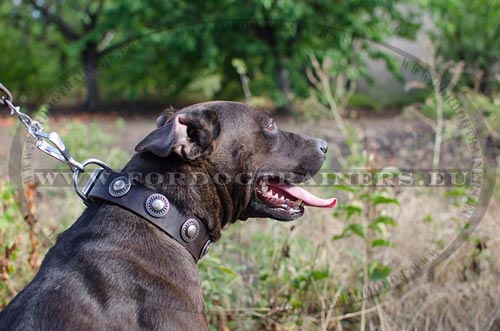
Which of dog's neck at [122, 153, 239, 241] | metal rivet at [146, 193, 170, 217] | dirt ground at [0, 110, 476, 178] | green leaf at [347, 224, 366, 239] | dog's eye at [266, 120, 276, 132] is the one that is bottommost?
metal rivet at [146, 193, 170, 217]

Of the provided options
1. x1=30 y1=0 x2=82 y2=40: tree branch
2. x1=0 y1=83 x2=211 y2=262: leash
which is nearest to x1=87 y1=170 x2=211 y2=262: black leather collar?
x1=0 y1=83 x2=211 y2=262: leash

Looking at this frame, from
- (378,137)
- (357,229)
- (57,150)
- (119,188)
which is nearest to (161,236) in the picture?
(119,188)

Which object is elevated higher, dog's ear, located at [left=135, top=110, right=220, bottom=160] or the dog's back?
dog's ear, located at [left=135, top=110, right=220, bottom=160]

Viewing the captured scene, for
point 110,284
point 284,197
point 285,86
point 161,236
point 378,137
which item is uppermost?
point 285,86

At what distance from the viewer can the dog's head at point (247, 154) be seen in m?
2.55

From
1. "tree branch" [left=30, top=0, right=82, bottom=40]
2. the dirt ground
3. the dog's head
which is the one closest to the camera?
the dog's head

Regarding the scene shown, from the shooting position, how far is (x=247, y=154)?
2.81 m

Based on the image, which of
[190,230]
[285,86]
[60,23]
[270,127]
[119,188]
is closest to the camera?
[119,188]

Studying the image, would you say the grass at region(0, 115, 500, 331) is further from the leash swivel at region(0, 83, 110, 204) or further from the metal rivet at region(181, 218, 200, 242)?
the leash swivel at region(0, 83, 110, 204)

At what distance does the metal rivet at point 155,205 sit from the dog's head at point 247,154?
180 millimetres

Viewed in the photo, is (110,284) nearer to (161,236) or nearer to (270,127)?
(161,236)

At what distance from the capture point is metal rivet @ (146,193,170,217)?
7.71 feet

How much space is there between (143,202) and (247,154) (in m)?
0.67

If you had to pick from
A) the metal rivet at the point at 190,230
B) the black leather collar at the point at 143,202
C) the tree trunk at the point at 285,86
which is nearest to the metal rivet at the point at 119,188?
the black leather collar at the point at 143,202
